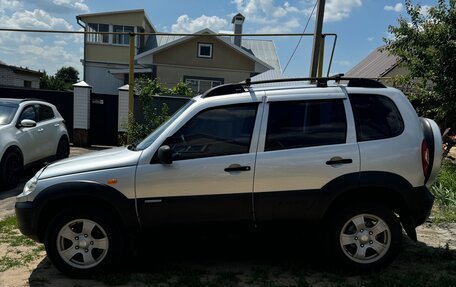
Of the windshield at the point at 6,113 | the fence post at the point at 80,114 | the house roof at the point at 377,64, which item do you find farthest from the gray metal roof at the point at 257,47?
the windshield at the point at 6,113

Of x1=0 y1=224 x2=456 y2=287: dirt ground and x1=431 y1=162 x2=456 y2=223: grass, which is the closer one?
x1=0 y1=224 x2=456 y2=287: dirt ground

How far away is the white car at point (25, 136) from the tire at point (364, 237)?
6218mm

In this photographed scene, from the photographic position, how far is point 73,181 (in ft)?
13.7

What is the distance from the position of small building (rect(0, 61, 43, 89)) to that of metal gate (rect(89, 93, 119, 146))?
11.3 metres

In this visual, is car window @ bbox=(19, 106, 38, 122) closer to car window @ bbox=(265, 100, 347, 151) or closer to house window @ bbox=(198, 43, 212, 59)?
car window @ bbox=(265, 100, 347, 151)

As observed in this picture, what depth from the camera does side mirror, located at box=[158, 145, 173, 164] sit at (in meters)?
4.12

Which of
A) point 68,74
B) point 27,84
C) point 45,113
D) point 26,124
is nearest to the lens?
point 26,124

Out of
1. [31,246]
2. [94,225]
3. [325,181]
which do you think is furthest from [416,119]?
[31,246]

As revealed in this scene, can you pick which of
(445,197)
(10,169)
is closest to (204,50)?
(10,169)

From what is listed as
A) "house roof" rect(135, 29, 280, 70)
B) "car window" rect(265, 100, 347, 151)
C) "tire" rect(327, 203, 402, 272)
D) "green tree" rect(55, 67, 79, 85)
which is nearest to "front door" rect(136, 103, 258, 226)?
"car window" rect(265, 100, 347, 151)

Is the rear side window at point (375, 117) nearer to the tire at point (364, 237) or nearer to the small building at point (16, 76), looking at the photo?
the tire at point (364, 237)

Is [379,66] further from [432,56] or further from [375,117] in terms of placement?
[375,117]

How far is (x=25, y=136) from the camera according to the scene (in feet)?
28.8

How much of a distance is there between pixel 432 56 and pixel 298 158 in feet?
22.7
